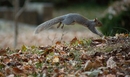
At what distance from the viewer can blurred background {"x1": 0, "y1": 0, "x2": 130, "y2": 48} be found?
1016 cm

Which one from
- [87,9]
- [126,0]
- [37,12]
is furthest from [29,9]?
[126,0]

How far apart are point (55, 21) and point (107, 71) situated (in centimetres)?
242

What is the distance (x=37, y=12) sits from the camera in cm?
1683

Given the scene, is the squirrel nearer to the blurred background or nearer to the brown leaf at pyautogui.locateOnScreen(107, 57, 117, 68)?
the blurred background

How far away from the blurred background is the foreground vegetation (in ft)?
1.18

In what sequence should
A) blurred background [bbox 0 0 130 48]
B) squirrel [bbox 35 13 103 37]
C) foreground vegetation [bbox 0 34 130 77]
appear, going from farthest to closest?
blurred background [bbox 0 0 130 48], squirrel [bbox 35 13 103 37], foreground vegetation [bbox 0 34 130 77]

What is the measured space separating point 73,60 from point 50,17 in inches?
502

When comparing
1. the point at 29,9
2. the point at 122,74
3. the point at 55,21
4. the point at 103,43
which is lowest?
the point at 122,74

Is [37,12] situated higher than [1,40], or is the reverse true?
[37,12]

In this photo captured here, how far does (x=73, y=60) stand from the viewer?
420 cm

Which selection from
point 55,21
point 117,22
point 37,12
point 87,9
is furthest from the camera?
point 87,9

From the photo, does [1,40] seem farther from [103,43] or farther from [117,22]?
[103,43]

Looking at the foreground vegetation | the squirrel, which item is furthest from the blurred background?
the foreground vegetation

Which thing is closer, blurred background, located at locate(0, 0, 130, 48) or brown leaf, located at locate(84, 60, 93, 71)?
brown leaf, located at locate(84, 60, 93, 71)
